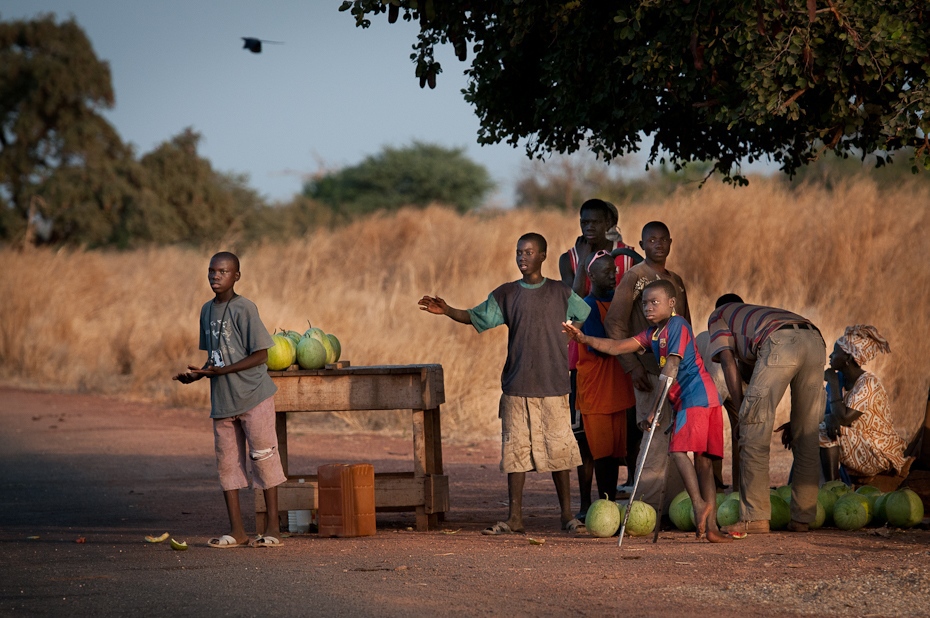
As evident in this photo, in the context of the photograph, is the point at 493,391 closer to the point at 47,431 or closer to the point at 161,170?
the point at 47,431

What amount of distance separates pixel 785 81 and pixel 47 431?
434 inches

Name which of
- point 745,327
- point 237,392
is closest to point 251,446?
point 237,392

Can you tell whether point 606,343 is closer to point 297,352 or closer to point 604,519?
point 604,519

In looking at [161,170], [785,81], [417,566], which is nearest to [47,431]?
[417,566]

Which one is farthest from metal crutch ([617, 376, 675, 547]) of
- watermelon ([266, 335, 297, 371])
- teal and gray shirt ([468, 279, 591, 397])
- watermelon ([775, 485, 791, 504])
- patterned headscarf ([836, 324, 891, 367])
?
watermelon ([266, 335, 297, 371])

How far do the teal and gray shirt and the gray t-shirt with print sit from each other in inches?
56.1

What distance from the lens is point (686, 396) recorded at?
668cm

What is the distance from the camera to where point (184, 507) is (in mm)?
9125

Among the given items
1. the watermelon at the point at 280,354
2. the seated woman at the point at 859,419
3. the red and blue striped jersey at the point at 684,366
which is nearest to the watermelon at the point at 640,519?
the red and blue striped jersey at the point at 684,366

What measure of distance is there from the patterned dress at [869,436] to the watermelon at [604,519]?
2.00m

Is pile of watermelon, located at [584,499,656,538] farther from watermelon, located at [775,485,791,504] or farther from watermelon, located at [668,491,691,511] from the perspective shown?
watermelon, located at [775,485,791,504]

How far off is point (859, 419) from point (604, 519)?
84.1 inches

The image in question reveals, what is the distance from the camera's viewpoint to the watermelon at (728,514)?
6984 millimetres

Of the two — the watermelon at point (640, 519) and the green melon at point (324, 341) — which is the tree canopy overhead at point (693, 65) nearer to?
the green melon at point (324, 341)
